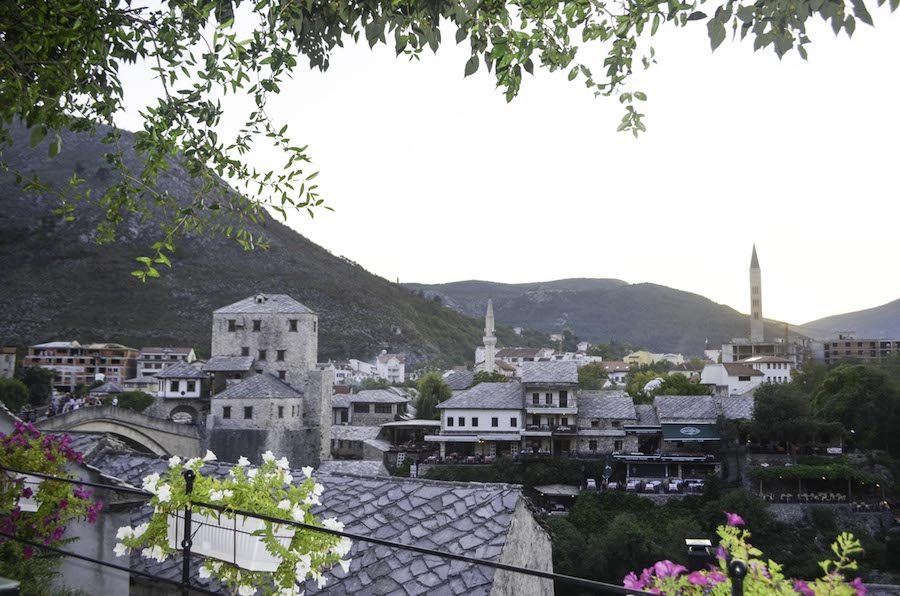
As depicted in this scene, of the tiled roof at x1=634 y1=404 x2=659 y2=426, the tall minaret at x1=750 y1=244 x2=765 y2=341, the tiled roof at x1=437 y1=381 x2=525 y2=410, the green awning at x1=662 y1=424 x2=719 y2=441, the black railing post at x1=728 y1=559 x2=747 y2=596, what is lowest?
the green awning at x1=662 y1=424 x2=719 y2=441

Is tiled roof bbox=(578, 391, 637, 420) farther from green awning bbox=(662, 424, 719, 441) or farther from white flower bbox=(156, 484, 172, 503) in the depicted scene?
white flower bbox=(156, 484, 172, 503)

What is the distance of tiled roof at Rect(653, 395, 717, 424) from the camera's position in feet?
148

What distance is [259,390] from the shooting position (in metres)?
40.5

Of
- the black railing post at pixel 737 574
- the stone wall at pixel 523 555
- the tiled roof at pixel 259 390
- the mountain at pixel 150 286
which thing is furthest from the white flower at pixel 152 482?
the mountain at pixel 150 286

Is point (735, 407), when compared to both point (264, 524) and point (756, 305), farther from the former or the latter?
point (756, 305)

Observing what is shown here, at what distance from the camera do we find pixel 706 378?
2926 inches

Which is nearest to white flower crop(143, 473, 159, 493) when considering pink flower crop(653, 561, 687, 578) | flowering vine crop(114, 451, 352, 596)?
flowering vine crop(114, 451, 352, 596)

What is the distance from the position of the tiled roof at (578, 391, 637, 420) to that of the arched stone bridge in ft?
85.5

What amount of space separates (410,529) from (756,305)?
113271 mm

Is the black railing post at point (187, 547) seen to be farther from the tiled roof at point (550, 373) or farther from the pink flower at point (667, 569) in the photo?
the tiled roof at point (550, 373)

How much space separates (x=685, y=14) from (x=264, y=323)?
1693 inches

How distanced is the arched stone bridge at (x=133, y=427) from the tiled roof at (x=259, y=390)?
22.9 feet

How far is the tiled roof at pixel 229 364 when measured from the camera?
45.3 m

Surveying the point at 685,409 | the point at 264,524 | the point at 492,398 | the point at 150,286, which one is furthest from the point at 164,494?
the point at 150,286
